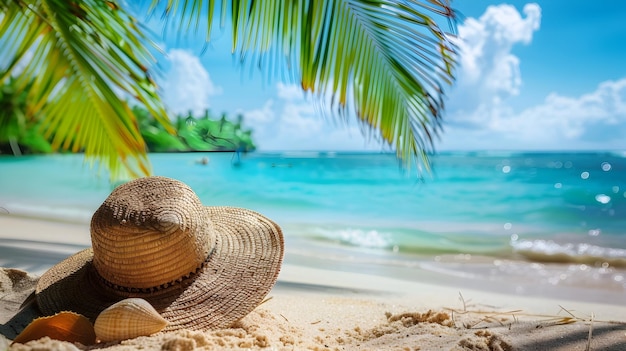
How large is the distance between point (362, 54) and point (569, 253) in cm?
558

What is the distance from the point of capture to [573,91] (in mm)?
20266

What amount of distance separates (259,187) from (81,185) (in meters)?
3.65

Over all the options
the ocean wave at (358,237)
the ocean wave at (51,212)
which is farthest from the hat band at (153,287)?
the ocean wave at (51,212)

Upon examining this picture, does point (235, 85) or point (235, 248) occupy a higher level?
point (235, 85)

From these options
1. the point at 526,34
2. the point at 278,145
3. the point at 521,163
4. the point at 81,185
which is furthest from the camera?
the point at 521,163

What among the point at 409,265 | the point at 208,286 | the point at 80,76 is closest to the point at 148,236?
the point at 208,286

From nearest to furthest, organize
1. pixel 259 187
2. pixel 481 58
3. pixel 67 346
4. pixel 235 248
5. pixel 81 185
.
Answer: pixel 67 346 → pixel 235 248 → pixel 81 185 → pixel 259 187 → pixel 481 58

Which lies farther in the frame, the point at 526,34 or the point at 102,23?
the point at 526,34

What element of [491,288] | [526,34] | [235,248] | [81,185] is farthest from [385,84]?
[526,34]

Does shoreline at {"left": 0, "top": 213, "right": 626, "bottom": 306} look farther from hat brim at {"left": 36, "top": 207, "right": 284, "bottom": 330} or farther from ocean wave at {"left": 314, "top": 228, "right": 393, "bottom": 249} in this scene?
hat brim at {"left": 36, "top": 207, "right": 284, "bottom": 330}

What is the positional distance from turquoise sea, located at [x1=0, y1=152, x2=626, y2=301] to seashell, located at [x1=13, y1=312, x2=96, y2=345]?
470mm

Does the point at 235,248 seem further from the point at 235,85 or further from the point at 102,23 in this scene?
the point at 235,85

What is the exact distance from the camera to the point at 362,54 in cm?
185

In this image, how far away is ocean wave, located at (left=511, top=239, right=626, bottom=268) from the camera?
19.2ft
